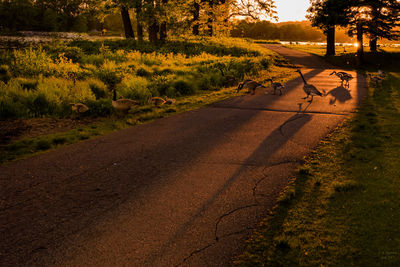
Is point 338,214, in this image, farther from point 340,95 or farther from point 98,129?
point 340,95

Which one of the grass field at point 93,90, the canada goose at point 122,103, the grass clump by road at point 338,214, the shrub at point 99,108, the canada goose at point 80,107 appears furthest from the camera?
the shrub at point 99,108

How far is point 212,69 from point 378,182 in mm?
13716

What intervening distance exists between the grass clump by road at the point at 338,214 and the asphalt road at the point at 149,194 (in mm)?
260

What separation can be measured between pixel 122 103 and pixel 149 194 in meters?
4.76

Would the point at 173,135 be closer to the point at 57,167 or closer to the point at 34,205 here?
the point at 57,167

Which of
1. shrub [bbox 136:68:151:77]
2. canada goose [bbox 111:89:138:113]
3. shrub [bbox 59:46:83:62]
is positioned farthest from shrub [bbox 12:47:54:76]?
canada goose [bbox 111:89:138:113]

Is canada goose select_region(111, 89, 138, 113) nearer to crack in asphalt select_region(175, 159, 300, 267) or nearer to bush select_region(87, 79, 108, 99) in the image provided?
bush select_region(87, 79, 108, 99)

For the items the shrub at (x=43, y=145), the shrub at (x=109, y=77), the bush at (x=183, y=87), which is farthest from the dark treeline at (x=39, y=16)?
the shrub at (x=43, y=145)

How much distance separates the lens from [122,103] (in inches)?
320

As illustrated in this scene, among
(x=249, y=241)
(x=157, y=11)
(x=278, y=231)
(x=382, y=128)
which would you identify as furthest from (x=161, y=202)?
(x=157, y=11)

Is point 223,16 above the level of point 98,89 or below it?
above

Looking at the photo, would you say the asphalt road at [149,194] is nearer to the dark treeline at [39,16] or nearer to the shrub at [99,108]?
the shrub at [99,108]

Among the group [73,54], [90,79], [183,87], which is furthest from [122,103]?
[73,54]

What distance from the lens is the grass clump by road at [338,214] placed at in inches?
109
